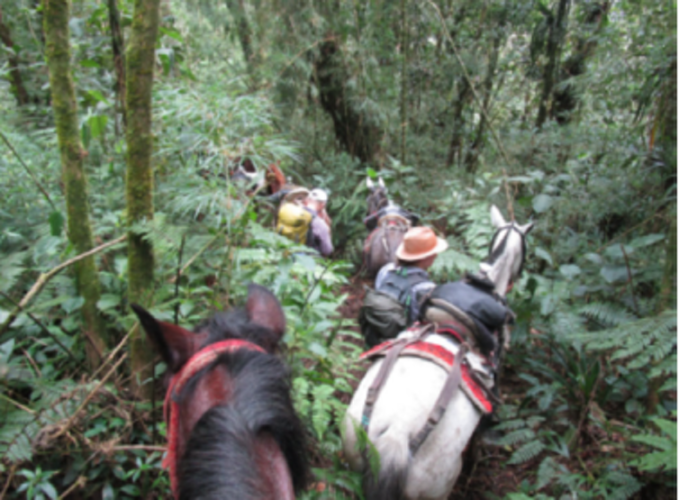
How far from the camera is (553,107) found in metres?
8.65

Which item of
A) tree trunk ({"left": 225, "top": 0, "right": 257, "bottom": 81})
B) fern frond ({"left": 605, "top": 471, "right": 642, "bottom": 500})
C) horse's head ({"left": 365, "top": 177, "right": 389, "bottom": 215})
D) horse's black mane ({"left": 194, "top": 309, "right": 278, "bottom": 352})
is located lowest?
fern frond ({"left": 605, "top": 471, "right": 642, "bottom": 500})

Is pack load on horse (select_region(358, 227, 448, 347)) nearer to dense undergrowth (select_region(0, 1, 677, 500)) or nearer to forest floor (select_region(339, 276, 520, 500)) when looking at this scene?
dense undergrowth (select_region(0, 1, 677, 500))

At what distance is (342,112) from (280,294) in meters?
6.79

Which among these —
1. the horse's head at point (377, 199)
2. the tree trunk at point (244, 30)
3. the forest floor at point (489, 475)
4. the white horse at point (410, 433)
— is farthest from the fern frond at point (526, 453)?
the tree trunk at point (244, 30)

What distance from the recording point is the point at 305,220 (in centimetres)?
506

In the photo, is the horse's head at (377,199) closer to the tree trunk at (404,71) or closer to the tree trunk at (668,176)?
the tree trunk at (404,71)

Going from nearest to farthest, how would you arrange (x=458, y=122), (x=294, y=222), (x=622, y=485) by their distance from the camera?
1. (x=622, y=485)
2. (x=294, y=222)
3. (x=458, y=122)

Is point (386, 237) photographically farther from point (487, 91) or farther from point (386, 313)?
point (487, 91)

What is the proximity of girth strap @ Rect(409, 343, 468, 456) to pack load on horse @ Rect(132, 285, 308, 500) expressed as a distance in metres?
1.06

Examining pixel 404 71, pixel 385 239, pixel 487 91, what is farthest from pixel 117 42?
pixel 487 91

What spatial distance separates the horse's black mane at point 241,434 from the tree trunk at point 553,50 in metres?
8.47

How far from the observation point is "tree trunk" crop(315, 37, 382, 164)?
7809 mm

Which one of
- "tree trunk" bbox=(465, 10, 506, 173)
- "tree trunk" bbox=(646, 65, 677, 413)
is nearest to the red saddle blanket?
"tree trunk" bbox=(646, 65, 677, 413)

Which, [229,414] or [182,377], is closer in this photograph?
[229,414]
